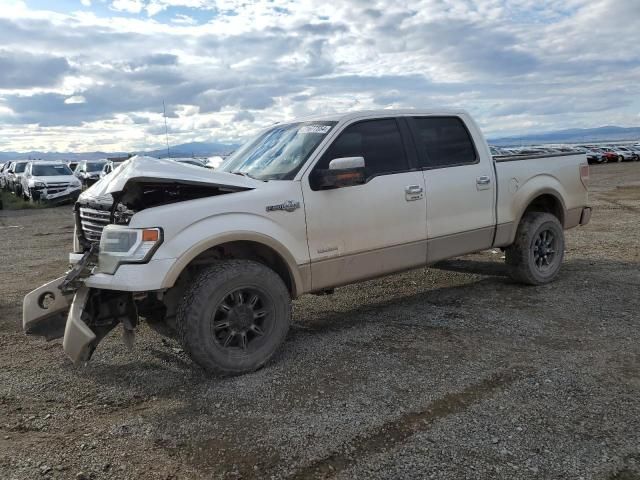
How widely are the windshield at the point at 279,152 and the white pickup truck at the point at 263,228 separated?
2 centimetres

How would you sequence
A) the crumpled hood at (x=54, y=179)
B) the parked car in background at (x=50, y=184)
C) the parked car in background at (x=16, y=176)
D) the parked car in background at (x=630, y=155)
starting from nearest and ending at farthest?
the parked car in background at (x=50, y=184) → the crumpled hood at (x=54, y=179) → the parked car in background at (x=16, y=176) → the parked car in background at (x=630, y=155)

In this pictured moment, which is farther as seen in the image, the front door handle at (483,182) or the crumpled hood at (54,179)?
the crumpled hood at (54,179)

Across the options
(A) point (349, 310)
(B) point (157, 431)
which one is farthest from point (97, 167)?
(B) point (157, 431)

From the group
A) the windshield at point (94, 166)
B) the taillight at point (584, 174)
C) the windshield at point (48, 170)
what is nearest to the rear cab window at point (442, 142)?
the taillight at point (584, 174)

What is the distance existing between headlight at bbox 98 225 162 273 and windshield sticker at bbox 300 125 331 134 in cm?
176

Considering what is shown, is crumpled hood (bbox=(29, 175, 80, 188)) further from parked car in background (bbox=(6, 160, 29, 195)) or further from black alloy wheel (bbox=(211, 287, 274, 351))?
black alloy wheel (bbox=(211, 287, 274, 351))

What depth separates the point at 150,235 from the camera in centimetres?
384

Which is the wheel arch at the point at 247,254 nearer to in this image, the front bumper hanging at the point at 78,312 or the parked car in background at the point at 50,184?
the front bumper hanging at the point at 78,312

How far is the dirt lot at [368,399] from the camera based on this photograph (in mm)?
3018

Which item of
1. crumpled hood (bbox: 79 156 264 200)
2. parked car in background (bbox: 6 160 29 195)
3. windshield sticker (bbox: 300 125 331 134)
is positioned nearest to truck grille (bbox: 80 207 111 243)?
crumpled hood (bbox: 79 156 264 200)

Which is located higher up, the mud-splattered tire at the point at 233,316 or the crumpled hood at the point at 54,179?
the crumpled hood at the point at 54,179

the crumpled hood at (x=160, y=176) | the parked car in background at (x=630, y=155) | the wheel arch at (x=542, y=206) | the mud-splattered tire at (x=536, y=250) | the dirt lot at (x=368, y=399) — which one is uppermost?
the crumpled hood at (x=160, y=176)

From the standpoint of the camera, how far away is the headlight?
151 inches

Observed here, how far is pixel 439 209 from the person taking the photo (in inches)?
210
